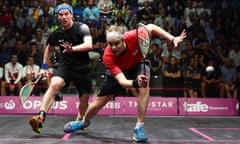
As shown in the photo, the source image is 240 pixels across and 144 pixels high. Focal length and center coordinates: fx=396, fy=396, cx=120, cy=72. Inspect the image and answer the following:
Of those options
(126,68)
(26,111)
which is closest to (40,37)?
(26,111)

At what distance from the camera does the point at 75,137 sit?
443cm

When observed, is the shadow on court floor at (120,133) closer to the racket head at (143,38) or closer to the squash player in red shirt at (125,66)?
the squash player in red shirt at (125,66)

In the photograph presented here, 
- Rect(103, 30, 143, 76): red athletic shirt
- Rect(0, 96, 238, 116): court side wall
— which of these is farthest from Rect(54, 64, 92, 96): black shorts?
Rect(0, 96, 238, 116): court side wall

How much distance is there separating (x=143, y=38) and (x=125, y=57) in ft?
1.37

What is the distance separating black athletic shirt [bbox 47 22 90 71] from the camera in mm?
4633

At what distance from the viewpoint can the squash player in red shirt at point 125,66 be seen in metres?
3.86

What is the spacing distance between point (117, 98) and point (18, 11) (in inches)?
156

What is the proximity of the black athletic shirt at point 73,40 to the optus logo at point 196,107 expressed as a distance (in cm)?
329

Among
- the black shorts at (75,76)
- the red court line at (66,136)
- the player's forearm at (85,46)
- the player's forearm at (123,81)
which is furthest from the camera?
the black shorts at (75,76)

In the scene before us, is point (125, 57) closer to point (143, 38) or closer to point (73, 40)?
point (143, 38)

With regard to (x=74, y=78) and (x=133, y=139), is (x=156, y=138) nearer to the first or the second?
(x=133, y=139)

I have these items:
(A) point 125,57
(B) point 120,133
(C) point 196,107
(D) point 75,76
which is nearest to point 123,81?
(A) point 125,57

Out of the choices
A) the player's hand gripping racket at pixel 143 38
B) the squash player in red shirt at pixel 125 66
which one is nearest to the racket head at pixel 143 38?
the player's hand gripping racket at pixel 143 38

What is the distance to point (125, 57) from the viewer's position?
4.09 metres
